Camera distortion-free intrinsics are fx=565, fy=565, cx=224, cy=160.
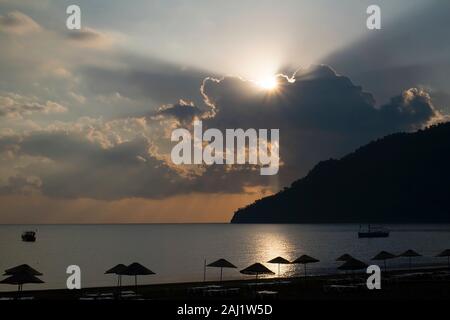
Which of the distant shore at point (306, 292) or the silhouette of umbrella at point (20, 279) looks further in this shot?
the distant shore at point (306, 292)

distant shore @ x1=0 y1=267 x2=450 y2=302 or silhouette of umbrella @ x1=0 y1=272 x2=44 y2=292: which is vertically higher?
silhouette of umbrella @ x1=0 y1=272 x2=44 y2=292

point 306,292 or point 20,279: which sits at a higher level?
point 20,279

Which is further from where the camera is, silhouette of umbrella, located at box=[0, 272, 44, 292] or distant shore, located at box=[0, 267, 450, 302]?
distant shore, located at box=[0, 267, 450, 302]

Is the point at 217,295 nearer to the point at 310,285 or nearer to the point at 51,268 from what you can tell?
the point at 310,285

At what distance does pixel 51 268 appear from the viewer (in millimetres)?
94188

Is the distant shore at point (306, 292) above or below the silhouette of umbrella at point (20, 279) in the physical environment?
below

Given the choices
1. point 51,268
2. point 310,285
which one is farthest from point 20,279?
point 51,268

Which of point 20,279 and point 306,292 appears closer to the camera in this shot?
point 20,279
